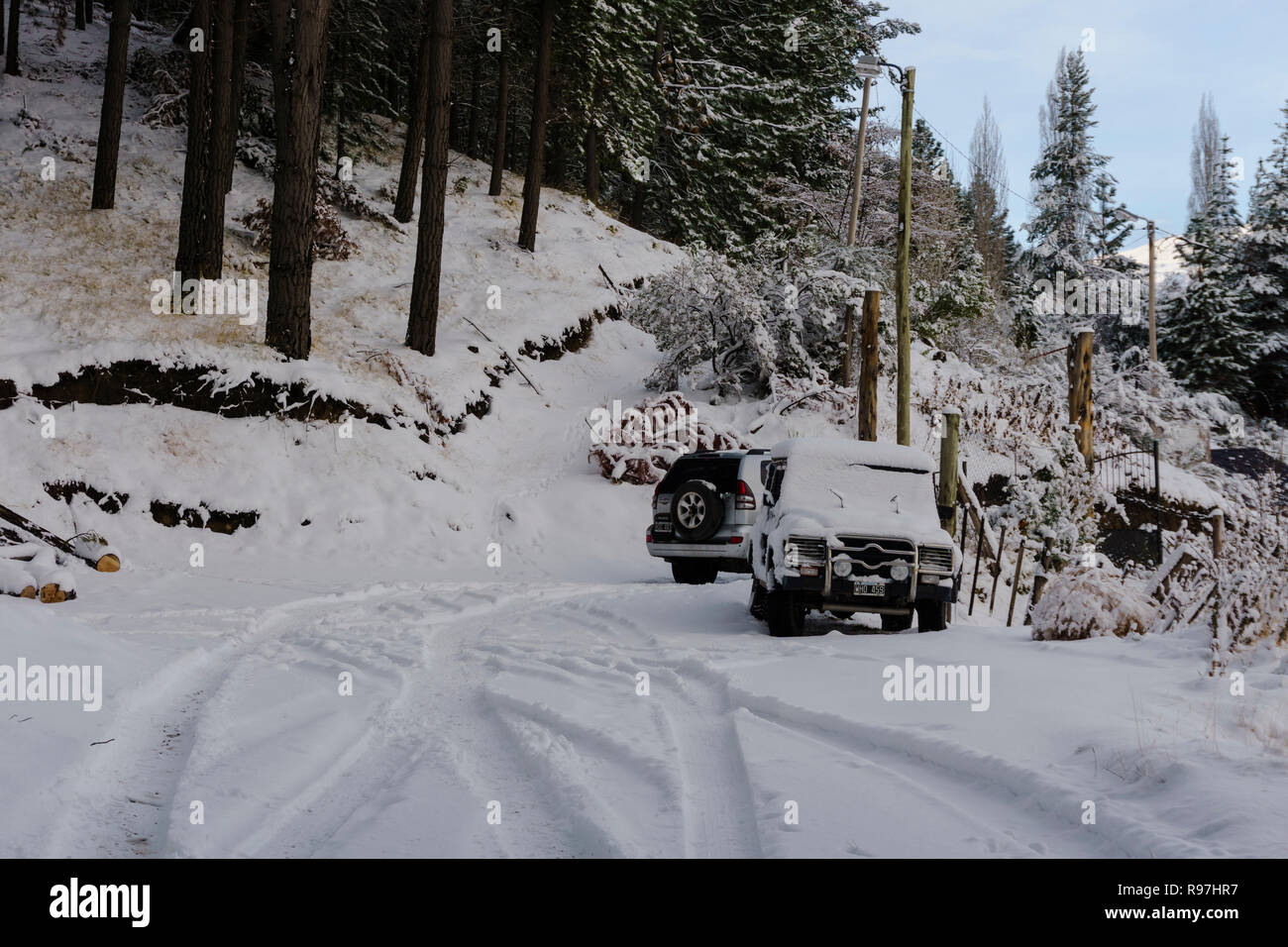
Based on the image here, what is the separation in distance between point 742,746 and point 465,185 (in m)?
29.9

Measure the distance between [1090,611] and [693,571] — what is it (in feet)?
22.8

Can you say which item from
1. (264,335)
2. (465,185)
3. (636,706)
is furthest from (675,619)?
(465,185)

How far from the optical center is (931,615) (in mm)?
10656

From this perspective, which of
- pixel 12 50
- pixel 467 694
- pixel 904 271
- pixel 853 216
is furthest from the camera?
pixel 853 216

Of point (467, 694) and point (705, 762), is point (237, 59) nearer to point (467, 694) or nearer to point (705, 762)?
point (467, 694)

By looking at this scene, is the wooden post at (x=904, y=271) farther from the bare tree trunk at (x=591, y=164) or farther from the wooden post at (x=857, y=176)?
the bare tree trunk at (x=591, y=164)

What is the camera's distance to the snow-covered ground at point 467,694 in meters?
4.23

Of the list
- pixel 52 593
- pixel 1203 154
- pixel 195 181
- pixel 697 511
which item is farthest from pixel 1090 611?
pixel 1203 154

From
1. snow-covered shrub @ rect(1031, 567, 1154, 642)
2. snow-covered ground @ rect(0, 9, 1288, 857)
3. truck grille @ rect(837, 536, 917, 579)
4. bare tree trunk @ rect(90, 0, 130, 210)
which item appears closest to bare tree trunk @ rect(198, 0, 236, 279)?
snow-covered ground @ rect(0, 9, 1288, 857)

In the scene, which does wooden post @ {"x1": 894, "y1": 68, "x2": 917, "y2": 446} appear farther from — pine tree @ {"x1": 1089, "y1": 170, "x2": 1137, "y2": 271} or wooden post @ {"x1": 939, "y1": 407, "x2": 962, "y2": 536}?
pine tree @ {"x1": 1089, "y1": 170, "x2": 1137, "y2": 271}

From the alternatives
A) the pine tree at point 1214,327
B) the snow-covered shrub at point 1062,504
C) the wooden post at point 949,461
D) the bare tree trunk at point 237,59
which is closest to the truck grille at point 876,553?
the snow-covered shrub at point 1062,504

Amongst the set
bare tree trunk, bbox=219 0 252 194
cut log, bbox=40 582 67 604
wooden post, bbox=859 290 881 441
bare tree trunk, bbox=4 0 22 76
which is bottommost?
cut log, bbox=40 582 67 604

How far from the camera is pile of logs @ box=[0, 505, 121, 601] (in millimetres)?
10242

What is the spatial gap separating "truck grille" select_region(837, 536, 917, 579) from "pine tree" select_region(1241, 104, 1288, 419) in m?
41.8
